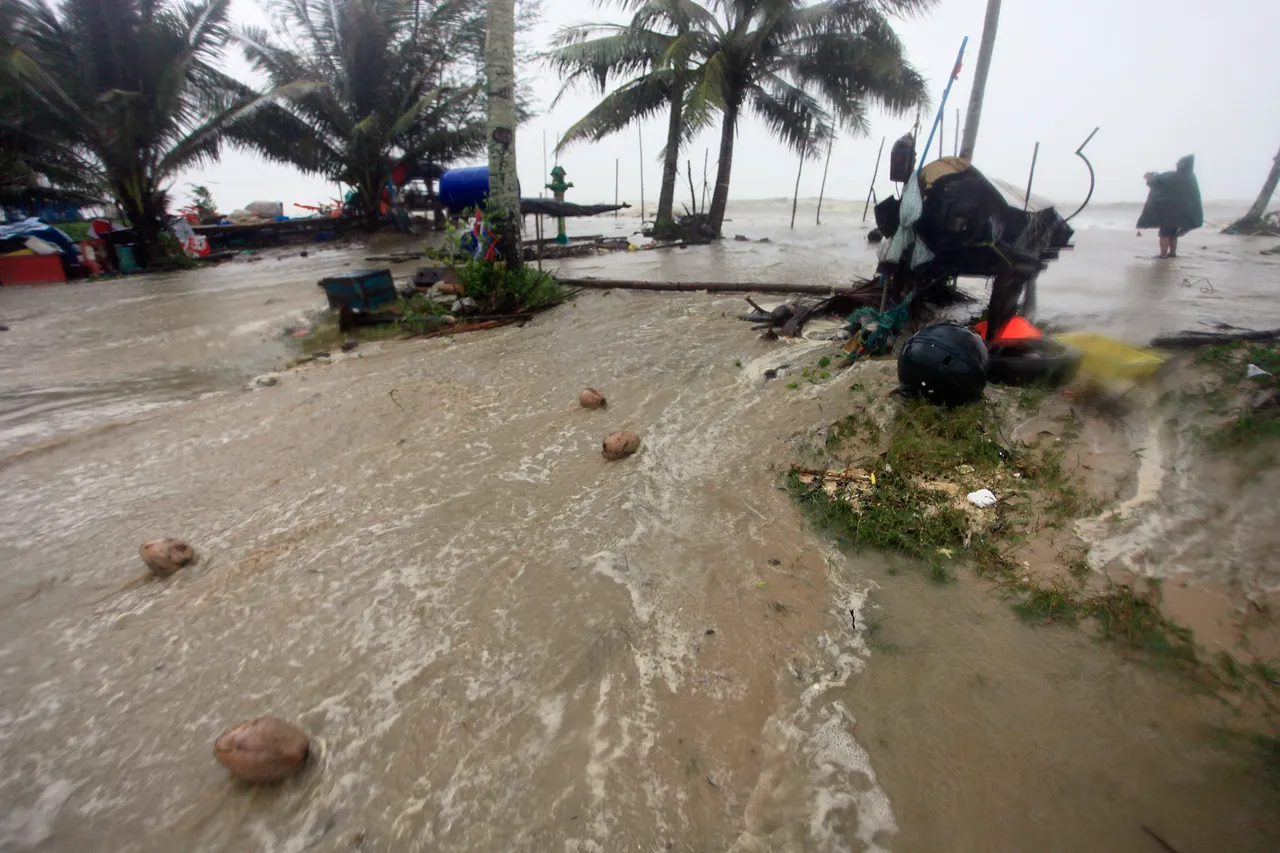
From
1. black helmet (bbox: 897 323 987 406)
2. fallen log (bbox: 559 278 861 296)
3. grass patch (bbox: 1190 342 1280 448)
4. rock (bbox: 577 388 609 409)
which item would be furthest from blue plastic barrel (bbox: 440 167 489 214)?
grass patch (bbox: 1190 342 1280 448)

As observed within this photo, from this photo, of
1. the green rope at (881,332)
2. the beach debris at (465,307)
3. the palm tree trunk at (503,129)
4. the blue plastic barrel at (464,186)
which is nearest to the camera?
the green rope at (881,332)

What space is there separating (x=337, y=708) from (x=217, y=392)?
4.29 metres

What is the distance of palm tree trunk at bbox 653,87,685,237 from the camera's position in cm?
1588

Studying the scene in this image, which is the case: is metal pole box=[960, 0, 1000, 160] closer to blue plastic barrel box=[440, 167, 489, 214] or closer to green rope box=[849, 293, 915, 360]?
green rope box=[849, 293, 915, 360]

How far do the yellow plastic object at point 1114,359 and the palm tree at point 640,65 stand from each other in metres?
11.9

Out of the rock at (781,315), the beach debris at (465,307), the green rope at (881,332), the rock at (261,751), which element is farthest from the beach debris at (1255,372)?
the beach debris at (465,307)

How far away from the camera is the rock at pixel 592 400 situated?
456 centimetres

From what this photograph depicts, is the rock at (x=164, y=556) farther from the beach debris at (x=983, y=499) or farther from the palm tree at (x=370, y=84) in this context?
the palm tree at (x=370, y=84)

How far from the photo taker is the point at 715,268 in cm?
1155

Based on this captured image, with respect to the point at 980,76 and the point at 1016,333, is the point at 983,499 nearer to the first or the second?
the point at 1016,333

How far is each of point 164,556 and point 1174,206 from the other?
14769 millimetres

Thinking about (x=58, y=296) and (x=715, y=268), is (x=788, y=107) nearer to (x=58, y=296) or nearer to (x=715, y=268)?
(x=715, y=268)

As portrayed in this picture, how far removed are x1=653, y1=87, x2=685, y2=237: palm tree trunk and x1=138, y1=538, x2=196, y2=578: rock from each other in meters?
15.4

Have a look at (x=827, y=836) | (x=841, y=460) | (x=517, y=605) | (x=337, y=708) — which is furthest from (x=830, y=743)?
(x=841, y=460)
